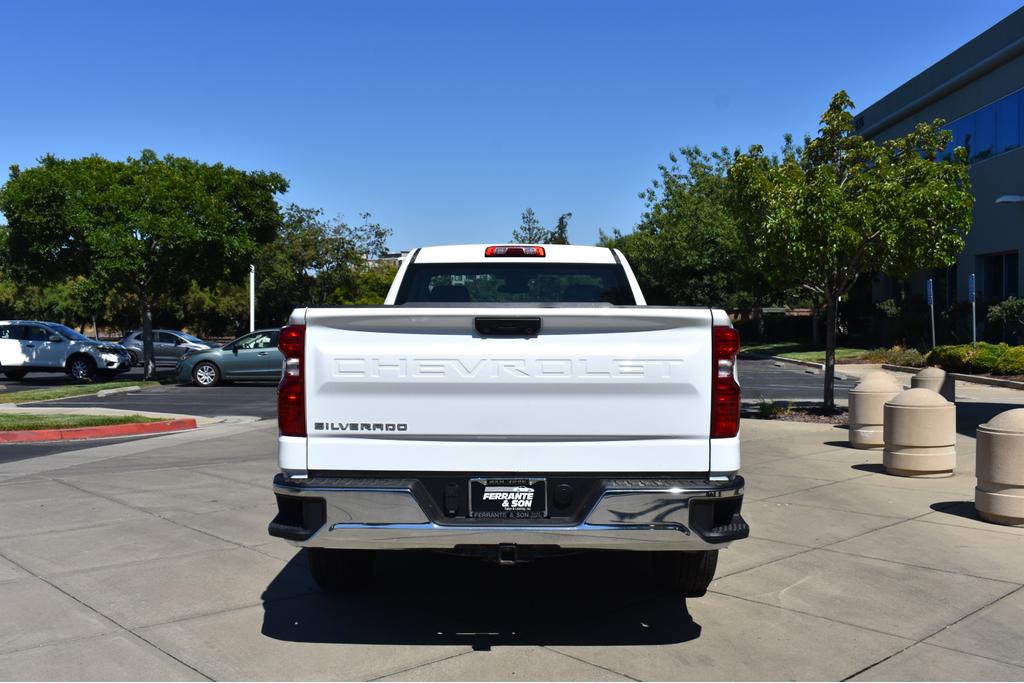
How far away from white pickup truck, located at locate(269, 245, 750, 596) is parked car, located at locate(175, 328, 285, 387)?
63.9 feet

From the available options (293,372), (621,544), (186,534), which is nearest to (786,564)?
(621,544)

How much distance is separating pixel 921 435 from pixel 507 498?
22.0ft

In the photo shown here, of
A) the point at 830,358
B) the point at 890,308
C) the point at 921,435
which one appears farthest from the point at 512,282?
the point at 890,308

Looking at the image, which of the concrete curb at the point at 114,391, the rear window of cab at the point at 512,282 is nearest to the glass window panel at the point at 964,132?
the concrete curb at the point at 114,391

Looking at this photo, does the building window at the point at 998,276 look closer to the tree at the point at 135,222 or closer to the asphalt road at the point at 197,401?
the asphalt road at the point at 197,401

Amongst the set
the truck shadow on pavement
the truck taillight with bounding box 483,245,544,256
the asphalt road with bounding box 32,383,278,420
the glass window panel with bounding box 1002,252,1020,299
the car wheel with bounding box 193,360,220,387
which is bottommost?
the truck shadow on pavement

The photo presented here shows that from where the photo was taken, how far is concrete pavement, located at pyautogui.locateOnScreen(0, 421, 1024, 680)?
4676 millimetres

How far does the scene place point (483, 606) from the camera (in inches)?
222

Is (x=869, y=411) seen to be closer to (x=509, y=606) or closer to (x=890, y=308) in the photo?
(x=509, y=606)

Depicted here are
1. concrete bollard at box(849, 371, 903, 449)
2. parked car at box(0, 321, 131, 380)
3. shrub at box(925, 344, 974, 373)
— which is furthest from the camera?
parked car at box(0, 321, 131, 380)

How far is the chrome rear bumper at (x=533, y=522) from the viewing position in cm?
443

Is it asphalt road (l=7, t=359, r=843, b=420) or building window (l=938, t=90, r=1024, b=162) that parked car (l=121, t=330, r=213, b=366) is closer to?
asphalt road (l=7, t=359, r=843, b=420)

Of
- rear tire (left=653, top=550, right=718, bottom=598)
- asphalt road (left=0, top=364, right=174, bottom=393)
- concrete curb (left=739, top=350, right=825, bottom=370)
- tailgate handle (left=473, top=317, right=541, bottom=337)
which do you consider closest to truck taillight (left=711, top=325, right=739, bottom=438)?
tailgate handle (left=473, top=317, right=541, bottom=337)

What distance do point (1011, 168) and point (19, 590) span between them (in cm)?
2894
